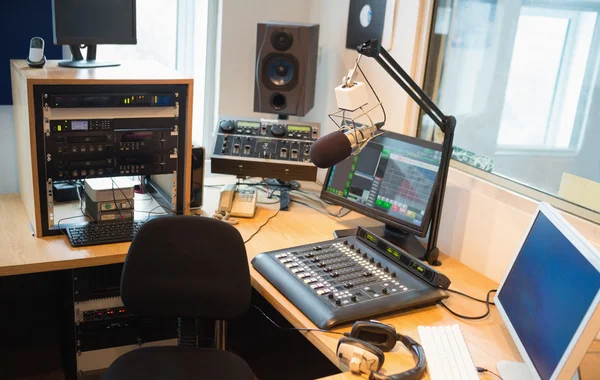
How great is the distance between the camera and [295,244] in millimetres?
2197

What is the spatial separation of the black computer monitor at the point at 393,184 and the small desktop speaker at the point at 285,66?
1.52 ft

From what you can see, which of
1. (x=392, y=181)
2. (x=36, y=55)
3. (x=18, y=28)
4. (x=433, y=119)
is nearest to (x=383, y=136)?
(x=392, y=181)

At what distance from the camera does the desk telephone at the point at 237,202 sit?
2.41 metres

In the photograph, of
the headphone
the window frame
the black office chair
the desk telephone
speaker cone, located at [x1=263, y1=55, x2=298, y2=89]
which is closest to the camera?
the headphone

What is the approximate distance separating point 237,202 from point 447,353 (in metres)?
1.12

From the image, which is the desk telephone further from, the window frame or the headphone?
the window frame

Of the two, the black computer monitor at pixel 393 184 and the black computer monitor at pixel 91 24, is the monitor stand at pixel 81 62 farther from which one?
the black computer monitor at pixel 393 184

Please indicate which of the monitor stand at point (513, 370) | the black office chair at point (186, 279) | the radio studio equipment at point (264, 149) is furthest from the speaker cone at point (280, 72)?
the monitor stand at point (513, 370)

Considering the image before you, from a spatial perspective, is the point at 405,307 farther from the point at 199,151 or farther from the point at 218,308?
the point at 199,151

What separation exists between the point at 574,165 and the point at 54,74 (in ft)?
5.38

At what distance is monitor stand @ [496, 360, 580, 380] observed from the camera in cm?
151

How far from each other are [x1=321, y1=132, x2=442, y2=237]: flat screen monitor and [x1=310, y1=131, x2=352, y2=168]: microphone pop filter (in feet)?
1.37

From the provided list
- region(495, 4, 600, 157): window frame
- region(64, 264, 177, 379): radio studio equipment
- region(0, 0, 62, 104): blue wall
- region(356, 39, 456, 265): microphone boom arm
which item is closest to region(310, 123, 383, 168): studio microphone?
region(356, 39, 456, 265): microphone boom arm

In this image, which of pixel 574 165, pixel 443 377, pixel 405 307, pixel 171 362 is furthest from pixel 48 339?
pixel 574 165
